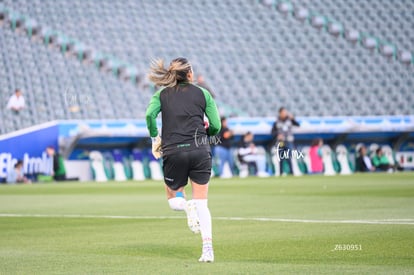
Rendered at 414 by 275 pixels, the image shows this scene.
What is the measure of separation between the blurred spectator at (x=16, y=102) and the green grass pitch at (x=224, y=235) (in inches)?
440

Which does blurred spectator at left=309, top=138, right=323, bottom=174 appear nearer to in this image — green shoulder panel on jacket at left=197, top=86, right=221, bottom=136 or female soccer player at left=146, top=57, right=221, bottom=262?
green shoulder panel on jacket at left=197, top=86, right=221, bottom=136

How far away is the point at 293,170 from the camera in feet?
113

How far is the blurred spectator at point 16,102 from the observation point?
1235 inches

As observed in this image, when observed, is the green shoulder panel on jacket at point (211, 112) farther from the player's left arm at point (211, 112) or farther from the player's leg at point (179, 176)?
the player's leg at point (179, 176)

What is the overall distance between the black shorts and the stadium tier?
23567 mm

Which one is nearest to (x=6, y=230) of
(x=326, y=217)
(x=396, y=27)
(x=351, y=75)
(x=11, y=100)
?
(x=326, y=217)

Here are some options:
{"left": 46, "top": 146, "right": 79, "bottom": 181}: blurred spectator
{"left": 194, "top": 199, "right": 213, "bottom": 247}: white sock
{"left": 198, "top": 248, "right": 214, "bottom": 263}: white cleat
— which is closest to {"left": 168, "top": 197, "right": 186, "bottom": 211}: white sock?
{"left": 194, "top": 199, "right": 213, "bottom": 247}: white sock

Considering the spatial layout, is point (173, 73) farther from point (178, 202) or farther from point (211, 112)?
point (178, 202)

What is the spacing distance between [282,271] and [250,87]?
31.0 metres

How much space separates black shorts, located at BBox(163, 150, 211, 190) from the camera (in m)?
9.14

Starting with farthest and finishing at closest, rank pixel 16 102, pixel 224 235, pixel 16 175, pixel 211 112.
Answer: pixel 16 102 < pixel 16 175 < pixel 224 235 < pixel 211 112

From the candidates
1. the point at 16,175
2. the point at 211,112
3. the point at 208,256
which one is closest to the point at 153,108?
the point at 211,112

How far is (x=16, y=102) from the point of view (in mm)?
31453

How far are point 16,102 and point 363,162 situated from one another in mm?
13151
